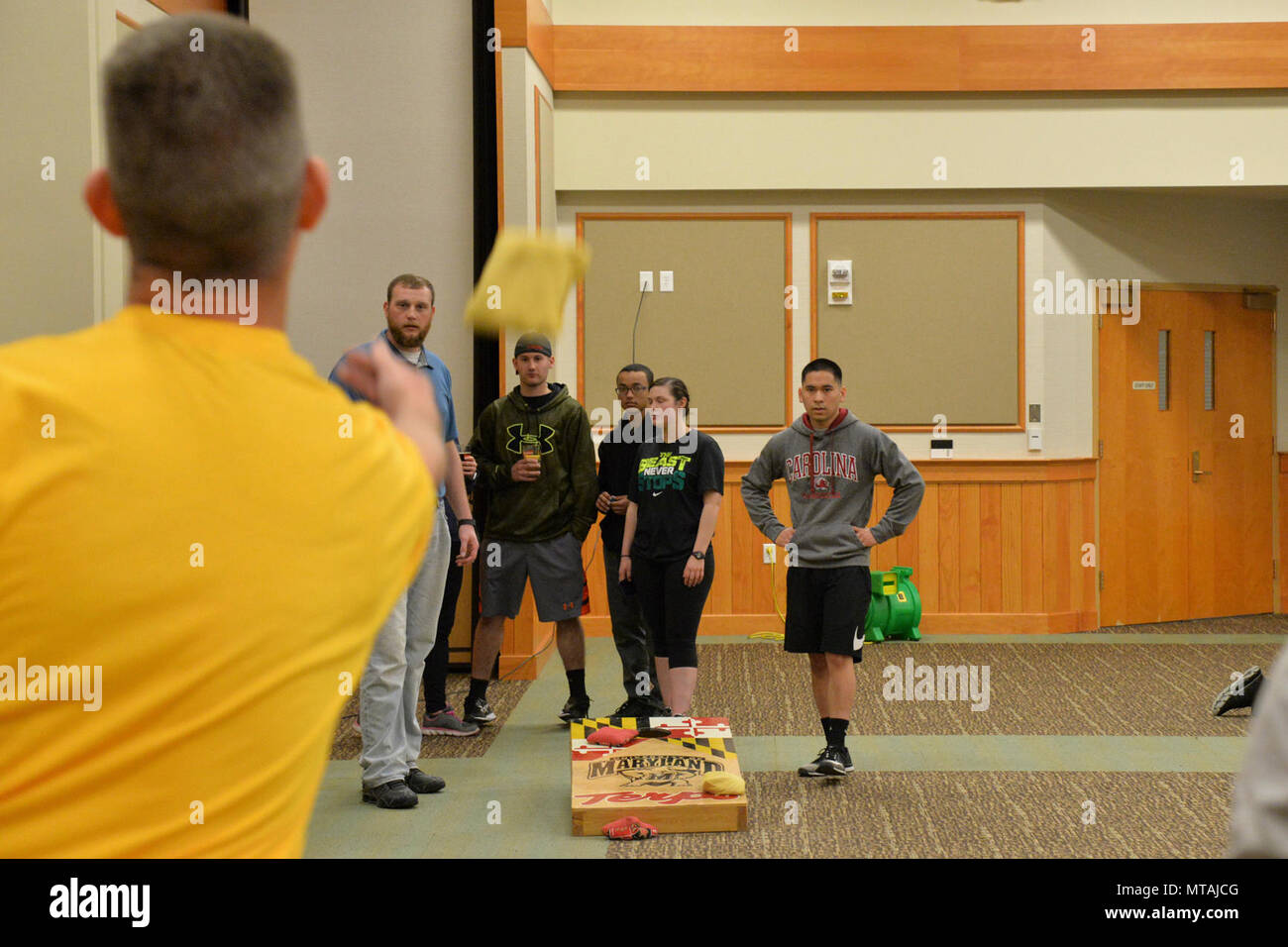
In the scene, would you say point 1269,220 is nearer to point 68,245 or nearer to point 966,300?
point 966,300

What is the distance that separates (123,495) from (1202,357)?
26.6ft

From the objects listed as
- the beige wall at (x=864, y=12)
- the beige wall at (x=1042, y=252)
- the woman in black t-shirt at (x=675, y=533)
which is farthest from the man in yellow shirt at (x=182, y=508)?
the beige wall at (x=864, y=12)

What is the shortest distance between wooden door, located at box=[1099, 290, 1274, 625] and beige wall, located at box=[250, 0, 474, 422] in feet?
13.6

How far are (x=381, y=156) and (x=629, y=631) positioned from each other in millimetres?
2744

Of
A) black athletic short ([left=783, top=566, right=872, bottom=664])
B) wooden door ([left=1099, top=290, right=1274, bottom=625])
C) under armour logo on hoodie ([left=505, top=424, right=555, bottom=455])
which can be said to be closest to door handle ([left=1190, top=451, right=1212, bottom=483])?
wooden door ([left=1099, top=290, right=1274, bottom=625])

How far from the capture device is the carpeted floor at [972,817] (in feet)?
11.0

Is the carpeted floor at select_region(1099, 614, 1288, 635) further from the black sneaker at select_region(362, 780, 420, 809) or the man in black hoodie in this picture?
the black sneaker at select_region(362, 780, 420, 809)

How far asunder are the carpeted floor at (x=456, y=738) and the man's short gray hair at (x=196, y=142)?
362 cm

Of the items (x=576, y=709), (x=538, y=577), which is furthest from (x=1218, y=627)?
(x=538, y=577)

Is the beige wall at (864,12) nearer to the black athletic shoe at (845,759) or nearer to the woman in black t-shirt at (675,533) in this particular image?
the woman in black t-shirt at (675,533)

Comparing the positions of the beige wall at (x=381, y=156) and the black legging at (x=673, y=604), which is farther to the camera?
the beige wall at (x=381, y=156)

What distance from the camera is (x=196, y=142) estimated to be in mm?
712

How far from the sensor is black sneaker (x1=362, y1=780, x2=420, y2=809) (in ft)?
12.4

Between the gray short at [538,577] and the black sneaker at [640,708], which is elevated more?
the gray short at [538,577]
